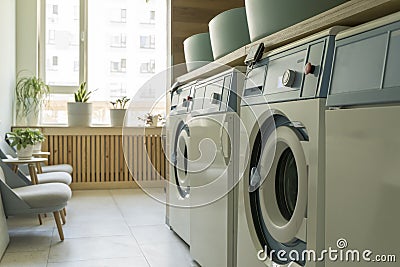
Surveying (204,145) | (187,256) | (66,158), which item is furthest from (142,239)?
(66,158)

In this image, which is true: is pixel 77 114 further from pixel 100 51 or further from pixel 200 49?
pixel 200 49

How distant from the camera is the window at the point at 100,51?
227 inches

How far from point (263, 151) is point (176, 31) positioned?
2.31 m

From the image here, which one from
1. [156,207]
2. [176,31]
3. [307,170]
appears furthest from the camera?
[156,207]

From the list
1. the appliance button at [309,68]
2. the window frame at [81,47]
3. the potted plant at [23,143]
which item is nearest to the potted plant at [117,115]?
the window frame at [81,47]

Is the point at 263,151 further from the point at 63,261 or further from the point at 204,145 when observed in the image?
the point at 63,261

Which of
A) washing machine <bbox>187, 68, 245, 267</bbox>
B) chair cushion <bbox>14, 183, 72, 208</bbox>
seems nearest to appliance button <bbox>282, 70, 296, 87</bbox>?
washing machine <bbox>187, 68, 245, 267</bbox>

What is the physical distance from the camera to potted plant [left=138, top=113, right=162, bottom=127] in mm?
5652

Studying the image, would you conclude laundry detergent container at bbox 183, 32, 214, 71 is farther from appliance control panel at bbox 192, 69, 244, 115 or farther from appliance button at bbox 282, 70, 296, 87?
appliance button at bbox 282, 70, 296, 87

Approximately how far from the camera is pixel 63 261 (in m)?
2.56

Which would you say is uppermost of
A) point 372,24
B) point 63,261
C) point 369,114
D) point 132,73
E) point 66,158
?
point 132,73

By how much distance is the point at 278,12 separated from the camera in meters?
1.62

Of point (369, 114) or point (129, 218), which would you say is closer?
point (369, 114)

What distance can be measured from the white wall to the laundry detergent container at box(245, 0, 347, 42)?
3.21m
